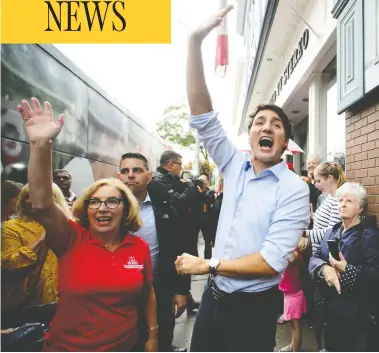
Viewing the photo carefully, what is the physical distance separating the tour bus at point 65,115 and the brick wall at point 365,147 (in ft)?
9.93

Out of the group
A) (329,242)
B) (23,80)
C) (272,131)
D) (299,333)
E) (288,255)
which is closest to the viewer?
(288,255)

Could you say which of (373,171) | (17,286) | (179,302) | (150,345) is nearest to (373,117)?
(373,171)

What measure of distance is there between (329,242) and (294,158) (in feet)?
35.6

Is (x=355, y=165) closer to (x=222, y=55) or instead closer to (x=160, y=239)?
(x=222, y=55)

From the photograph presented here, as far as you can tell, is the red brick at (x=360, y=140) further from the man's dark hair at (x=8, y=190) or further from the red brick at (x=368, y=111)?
the man's dark hair at (x=8, y=190)

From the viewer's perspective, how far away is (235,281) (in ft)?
5.88

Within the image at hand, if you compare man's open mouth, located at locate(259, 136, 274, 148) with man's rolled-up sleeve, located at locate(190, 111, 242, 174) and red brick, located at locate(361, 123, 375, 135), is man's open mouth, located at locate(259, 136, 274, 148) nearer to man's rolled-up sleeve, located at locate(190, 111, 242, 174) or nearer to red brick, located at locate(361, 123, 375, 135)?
man's rolled-up sleeve, located at locate(190, 111, 242, 174)

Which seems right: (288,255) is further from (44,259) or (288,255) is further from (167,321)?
(44,259)

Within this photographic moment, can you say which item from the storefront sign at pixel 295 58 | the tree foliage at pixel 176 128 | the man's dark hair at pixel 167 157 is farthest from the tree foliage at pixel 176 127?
the man's dark hair at pixel 167 157

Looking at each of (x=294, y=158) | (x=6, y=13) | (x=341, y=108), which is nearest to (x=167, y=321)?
(x=6, y=13)

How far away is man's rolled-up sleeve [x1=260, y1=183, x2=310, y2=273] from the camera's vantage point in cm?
167

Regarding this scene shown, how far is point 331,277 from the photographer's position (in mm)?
2750

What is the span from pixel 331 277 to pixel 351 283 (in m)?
0.14

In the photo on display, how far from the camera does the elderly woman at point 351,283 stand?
265 cm
